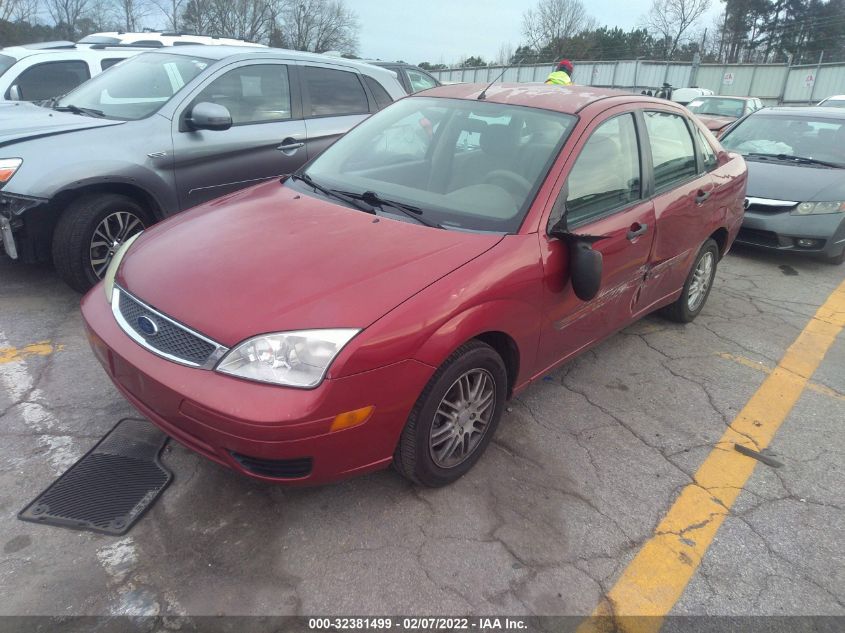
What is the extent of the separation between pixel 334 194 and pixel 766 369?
10.3 ft

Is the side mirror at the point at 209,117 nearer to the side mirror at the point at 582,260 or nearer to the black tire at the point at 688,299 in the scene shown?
the side mirror at the point at 582,260

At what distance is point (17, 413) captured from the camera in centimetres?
305

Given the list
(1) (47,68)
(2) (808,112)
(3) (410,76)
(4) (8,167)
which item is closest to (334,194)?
(4) (8,167)

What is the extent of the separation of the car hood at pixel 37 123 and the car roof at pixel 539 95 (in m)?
2.45

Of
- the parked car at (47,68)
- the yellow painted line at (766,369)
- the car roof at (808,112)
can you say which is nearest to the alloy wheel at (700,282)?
the yellow painted line at (766,369)

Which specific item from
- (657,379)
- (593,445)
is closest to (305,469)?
(593,445)

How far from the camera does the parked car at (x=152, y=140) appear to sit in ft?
13.0

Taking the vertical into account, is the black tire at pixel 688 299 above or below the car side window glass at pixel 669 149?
below

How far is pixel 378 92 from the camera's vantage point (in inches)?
234

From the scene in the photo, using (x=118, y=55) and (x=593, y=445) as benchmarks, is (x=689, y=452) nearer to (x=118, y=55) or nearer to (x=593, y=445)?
(x=593, y=445)

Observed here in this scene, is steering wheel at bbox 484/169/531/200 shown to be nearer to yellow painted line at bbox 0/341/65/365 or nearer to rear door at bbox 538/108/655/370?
rear door at bbox 538/108/655/370

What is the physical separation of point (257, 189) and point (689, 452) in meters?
2.75

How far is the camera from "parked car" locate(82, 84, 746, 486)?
6.99 ft

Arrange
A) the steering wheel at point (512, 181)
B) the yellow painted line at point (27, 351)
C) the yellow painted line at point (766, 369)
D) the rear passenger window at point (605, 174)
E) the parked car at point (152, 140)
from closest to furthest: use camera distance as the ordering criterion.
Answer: the steering wheel at point (512, 181), the rear passenger window at point (605, 174), the yellow painted line at point (27, 351), the yellow painted line at point (766, 369), the parked car at point (152, 140)
